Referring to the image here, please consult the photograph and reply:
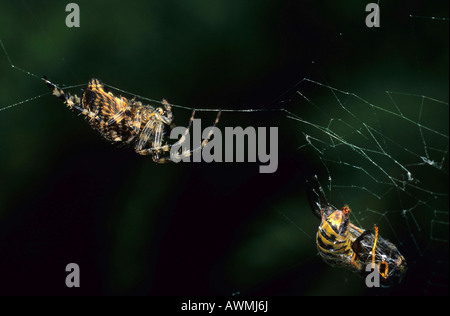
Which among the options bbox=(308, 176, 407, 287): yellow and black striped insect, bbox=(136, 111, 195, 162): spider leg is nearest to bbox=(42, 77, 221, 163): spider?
bbox=(136, 111, 195, 162): spider leg

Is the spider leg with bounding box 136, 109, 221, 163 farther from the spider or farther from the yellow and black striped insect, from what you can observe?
the yellow and black striped insect

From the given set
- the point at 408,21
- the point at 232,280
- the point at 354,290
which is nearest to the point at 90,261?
the point at 232,280

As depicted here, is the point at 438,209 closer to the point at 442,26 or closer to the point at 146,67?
the point at 442,26

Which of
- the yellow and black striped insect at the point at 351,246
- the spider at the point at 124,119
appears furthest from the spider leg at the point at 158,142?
the yellow and black striped insect at the point at 351,246

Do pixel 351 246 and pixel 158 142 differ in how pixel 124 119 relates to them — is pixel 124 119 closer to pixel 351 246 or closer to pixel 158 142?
pixel 158 142

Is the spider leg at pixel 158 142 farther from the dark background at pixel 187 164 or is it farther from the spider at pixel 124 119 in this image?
the dark background at pixel 187 164
